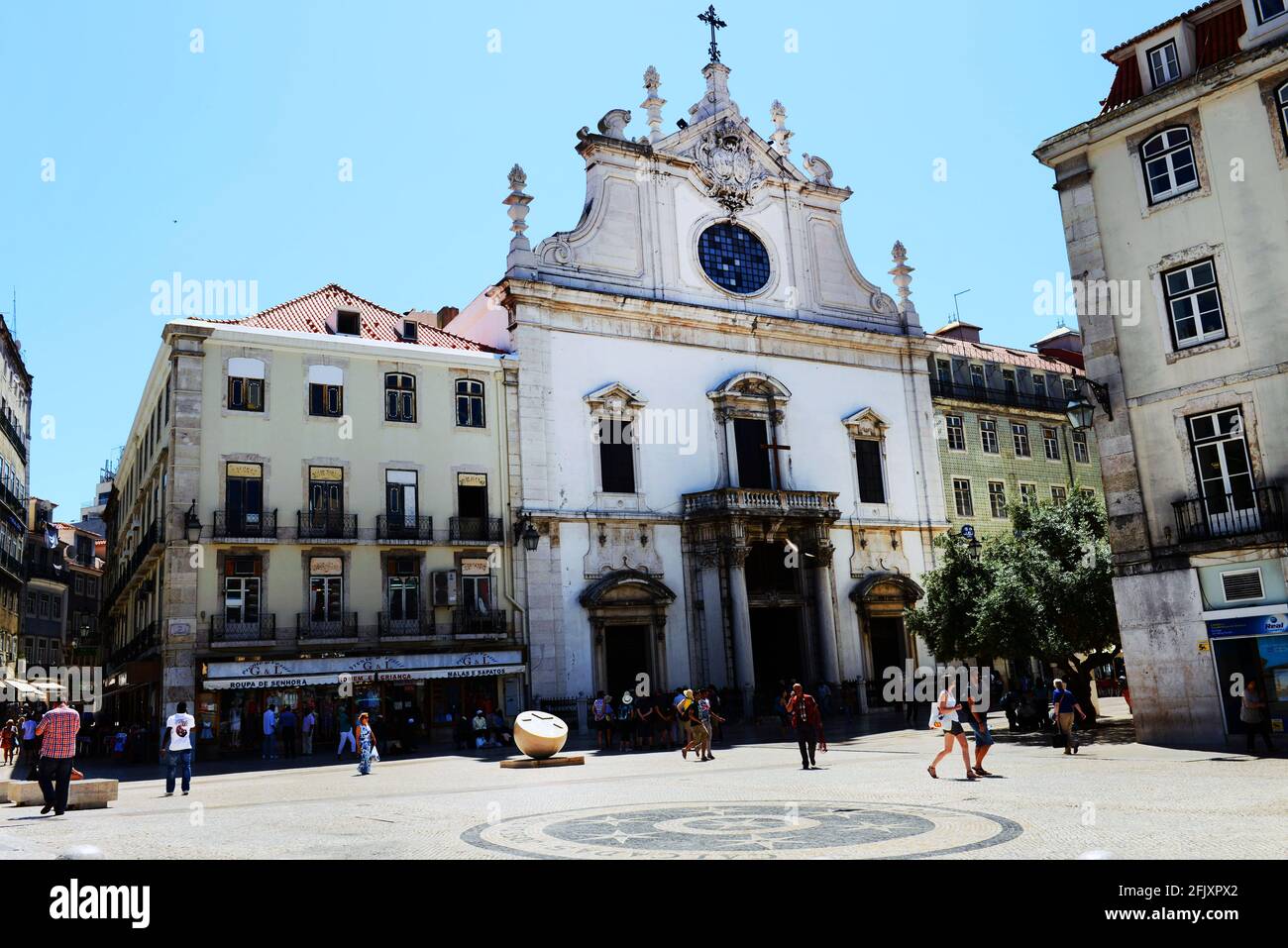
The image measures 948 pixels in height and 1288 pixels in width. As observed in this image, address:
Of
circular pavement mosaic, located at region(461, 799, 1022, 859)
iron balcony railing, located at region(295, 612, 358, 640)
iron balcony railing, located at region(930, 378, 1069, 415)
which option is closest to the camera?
circular pavement mosaic, located at region(461, 799, 1022, 859)

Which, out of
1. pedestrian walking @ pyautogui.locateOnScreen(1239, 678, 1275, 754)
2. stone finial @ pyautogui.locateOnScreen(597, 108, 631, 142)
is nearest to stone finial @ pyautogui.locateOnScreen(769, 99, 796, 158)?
stone finial @ pyautogui.locateOnScreen(597, 108, 631, 142)

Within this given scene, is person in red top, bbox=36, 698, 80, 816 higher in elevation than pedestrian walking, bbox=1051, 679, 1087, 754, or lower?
higher

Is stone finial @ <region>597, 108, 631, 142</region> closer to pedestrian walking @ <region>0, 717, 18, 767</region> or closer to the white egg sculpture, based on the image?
the white egg sculpture

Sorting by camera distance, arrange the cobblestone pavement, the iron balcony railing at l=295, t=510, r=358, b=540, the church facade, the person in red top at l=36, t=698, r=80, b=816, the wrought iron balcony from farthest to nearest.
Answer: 1. the wrought iron balcony
2. the church facade
3. the iron balcony railing at l=295, t=510, r=358, b=540
4. the person in red top at l=36, t=698, r=80, b=816
5. the cobblestone pavement

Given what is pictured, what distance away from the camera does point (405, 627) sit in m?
32.4

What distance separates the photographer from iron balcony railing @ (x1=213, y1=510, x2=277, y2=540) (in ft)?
101

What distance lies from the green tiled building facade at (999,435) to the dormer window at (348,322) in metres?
24.7

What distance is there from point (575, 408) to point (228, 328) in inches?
453

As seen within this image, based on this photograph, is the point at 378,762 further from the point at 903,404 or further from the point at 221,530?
the point at 903,404

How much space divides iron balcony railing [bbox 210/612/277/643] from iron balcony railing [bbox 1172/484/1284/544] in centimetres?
2369

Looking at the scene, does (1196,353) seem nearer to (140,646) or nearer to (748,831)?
(748,831)

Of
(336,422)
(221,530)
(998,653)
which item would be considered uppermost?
(336,422)
